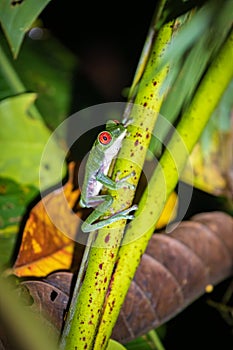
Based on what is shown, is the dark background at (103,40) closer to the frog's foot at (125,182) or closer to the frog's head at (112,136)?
the frog's head at (112,136)

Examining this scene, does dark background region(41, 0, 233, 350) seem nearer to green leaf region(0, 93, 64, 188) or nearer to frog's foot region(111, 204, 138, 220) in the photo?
green leaf region(0, 93, 64, 188)

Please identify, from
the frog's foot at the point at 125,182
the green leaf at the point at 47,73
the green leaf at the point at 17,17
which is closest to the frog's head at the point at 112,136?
the frog's foot at the point at 125,182

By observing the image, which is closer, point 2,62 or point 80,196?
point 80,196

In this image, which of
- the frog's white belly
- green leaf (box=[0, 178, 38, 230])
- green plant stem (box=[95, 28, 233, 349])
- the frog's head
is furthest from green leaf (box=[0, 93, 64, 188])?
green plant stem (box=[95, 28, 233, 349])

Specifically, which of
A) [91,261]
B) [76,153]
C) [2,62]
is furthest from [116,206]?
[2,62]

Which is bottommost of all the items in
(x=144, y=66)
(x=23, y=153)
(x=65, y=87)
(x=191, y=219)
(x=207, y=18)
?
(x=191, y=219)

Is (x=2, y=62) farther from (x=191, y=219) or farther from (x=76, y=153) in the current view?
(x=191, y=219)
